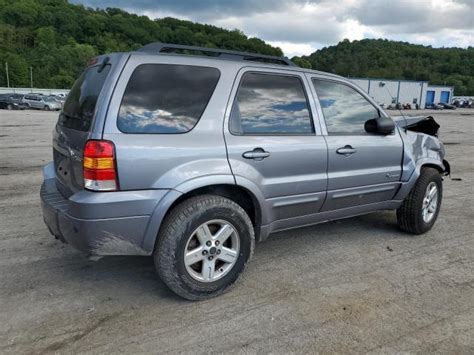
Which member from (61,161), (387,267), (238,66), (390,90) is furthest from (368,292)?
(390,90)

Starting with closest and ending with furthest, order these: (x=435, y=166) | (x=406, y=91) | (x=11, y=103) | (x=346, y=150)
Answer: (x=346, y=150), (x=435, y=166), (x=11, y=103), (x=406, y=91)

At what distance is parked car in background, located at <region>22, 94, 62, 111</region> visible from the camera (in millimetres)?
37625

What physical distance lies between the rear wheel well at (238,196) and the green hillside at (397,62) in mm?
103003

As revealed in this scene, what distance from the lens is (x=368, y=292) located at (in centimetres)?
346

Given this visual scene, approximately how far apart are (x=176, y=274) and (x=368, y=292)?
163 centimetres

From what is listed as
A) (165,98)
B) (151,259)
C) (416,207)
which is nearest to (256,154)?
(165,98)

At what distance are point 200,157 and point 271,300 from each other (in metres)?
1.28

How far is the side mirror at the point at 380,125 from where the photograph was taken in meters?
4.11

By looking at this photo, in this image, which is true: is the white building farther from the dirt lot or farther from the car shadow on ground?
the dirt lot

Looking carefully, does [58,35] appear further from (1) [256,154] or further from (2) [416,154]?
(1) [256,154]

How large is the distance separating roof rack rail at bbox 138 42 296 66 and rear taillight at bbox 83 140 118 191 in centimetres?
88

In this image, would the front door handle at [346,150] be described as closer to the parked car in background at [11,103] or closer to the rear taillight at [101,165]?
the rear taillight at [101,165]

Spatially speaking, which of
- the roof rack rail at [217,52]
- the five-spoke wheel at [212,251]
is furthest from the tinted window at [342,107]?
the five-spoke wheel at [212,251]

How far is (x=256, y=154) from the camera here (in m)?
3.37
